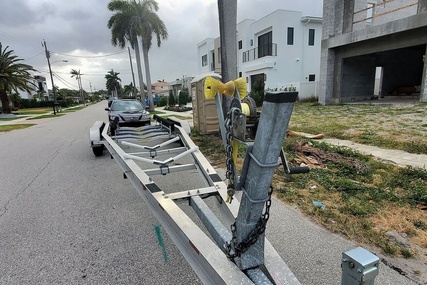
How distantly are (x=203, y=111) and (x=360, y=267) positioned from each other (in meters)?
8.64

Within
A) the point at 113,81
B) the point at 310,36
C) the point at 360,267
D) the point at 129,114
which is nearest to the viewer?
the point at 360,267

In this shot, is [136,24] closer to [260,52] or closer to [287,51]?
[260,52]

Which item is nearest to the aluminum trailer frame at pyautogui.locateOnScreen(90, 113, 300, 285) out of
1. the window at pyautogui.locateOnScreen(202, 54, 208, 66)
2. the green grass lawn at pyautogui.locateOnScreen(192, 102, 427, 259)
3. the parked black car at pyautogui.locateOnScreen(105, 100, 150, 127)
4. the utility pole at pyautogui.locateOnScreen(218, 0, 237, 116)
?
the green grass lawn at pyautogui.locateOnScreen(192, 102, 427, 259)

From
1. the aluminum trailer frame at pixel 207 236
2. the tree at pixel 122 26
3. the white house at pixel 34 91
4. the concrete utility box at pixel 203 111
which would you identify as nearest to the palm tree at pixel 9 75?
the white house at pixel 34 91

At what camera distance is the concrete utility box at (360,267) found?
1098 millimetres

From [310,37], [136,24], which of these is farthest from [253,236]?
[310,37]

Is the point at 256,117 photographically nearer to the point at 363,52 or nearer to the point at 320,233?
the point at 320,233

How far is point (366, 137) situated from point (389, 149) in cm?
129

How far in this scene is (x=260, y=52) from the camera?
28781 mm

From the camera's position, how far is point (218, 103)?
2.01 m

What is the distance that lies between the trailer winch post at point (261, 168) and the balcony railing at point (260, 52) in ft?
87.1

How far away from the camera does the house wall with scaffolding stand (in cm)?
1498

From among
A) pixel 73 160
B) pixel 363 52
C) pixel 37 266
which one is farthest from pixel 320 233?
pixel 363 52

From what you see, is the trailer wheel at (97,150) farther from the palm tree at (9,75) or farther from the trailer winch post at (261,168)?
the palm tree at (9,75)
